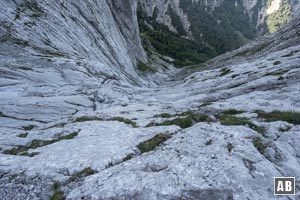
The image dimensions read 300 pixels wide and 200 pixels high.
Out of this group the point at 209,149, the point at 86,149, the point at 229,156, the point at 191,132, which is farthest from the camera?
the point at 191,132

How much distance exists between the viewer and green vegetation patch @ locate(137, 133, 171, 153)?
1522 cm

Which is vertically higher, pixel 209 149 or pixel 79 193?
pixel 209 149

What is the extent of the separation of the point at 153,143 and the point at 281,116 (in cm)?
1106

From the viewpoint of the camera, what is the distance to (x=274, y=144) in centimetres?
1445

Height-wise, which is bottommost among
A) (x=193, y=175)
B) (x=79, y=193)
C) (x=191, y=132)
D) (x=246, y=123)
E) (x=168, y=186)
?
(x=79, y=193)

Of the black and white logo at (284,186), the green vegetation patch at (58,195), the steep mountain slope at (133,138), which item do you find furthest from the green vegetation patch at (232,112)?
the green vegetation patch at (58,195)

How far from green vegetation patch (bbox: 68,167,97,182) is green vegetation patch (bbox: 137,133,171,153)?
3666 millimetres

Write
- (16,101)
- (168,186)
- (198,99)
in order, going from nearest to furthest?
(168,186) → (16,101) → (198,99)

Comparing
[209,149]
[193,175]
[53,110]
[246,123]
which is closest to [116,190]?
[193,175]

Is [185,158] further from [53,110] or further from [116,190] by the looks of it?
[53,110]

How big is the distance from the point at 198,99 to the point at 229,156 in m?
16.1

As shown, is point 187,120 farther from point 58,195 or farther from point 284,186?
point 58,195

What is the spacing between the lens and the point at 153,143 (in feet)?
51.6

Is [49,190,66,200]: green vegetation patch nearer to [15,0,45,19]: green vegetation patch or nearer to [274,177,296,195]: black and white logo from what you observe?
[274,177,296,195]: black and white logo
